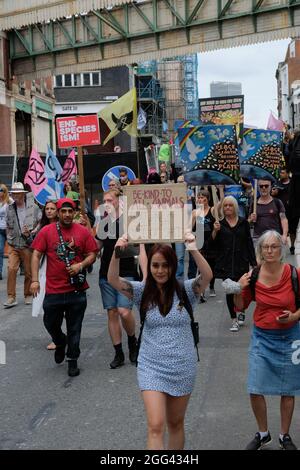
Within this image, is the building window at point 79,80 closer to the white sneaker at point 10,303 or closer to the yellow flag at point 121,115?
the yellow flag at point 121,115

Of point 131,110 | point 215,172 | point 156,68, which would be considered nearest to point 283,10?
point 131,110

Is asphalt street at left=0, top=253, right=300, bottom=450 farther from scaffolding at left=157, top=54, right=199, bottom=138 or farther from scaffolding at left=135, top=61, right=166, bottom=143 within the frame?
scaffolding at left=157, top=54, right=199, bottom=138

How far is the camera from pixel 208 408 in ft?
18.4

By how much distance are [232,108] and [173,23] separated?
366 inches

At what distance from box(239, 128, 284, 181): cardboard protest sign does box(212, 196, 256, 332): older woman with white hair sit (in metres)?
3.83

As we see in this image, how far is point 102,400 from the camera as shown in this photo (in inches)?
232

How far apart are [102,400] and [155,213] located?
2094 mm

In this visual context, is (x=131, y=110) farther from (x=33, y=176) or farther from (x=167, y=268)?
(x=167, y=268)

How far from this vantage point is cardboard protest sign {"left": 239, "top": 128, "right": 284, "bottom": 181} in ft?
41.3

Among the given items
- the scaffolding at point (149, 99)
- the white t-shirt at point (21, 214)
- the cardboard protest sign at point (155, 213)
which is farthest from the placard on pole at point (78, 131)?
the scaffolding at point (149, 99)

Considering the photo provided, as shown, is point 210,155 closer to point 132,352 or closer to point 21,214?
point 21,214

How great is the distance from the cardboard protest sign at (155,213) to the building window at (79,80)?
4972cm

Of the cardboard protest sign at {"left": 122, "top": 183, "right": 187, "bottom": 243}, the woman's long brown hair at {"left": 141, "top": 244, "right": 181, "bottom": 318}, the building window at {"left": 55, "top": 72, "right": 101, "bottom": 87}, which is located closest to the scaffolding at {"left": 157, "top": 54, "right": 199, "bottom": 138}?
the building window at {"left": 55, "top": 72, "right": 101, "bottom": 87}

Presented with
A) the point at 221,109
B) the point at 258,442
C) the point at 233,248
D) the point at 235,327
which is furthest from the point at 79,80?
the point at 258,442
